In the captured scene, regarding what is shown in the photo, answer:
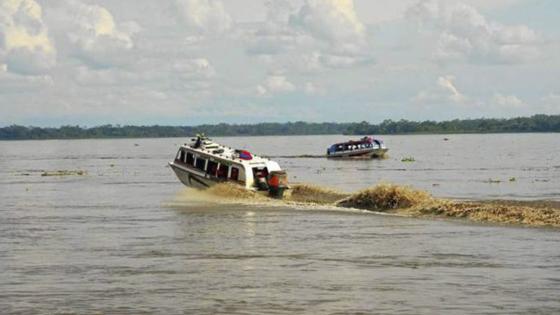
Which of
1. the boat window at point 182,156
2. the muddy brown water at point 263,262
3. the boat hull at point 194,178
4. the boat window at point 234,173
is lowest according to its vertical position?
the muddy brown water at point 263,262

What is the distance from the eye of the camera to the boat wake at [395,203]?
→ 34031mm

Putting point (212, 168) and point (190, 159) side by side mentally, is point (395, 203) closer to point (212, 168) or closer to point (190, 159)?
point (212, 168)

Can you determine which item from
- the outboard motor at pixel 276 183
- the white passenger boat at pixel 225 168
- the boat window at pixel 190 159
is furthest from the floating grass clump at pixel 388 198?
the boat window at pixel 190 159

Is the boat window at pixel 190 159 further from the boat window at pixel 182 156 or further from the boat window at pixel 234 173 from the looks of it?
the boat window at pixel 234 173

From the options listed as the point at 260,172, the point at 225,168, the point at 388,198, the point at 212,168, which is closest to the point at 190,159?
the point at 212,168

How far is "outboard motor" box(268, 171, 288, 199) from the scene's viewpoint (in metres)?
44.8

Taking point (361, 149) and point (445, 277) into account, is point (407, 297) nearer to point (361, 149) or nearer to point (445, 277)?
point (445, 277)

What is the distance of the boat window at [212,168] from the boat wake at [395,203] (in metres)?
0.92

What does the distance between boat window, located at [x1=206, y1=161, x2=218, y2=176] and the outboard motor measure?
12.6 feet

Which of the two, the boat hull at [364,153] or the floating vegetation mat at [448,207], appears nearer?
the floating vegetation mat at [448,207]

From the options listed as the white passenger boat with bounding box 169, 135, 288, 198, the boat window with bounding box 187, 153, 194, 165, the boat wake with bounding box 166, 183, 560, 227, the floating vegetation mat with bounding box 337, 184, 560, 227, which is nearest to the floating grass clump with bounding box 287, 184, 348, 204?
the boat wake with bounding box 166, 183, 560, 227

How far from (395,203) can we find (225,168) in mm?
11105

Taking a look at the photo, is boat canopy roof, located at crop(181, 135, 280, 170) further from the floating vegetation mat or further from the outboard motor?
the floating vegetation mat

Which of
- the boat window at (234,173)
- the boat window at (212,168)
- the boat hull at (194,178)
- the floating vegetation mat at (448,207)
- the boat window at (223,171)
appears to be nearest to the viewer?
the floating vegetation mat at (448,207)
